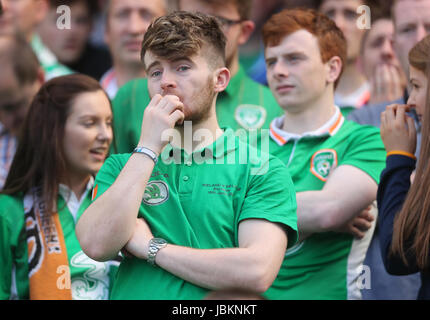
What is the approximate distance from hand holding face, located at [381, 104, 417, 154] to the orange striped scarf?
1638mm

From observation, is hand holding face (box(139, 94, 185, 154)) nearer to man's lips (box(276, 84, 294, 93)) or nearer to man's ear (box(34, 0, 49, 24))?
man's lips (box(276, 84, 294, 93))

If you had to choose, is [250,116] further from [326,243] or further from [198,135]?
[198,135]

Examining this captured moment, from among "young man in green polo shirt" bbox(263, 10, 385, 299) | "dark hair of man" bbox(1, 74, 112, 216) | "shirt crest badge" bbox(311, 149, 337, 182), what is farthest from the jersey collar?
"dark hair of man" bbox(1, 74, 112, 216)

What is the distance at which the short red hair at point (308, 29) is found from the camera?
3.56 meters

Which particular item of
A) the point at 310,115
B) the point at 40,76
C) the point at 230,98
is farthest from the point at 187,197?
the point at 40,76

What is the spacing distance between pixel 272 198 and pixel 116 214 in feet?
2.00

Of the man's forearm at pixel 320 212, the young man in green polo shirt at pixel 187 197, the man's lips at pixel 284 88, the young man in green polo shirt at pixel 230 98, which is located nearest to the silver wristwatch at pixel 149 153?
the young man in green polo shirt at pixel 187 197

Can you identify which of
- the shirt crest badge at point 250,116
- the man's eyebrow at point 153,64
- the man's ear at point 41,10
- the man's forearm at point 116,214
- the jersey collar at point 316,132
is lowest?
the man's forearm at point 116,214

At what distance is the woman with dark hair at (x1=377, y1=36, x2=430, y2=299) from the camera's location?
8.69 feet

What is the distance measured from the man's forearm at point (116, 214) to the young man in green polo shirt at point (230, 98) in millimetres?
1389

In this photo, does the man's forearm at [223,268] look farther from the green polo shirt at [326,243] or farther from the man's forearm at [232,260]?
the green polo shirt at [326,243]

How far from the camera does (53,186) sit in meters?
3.37
